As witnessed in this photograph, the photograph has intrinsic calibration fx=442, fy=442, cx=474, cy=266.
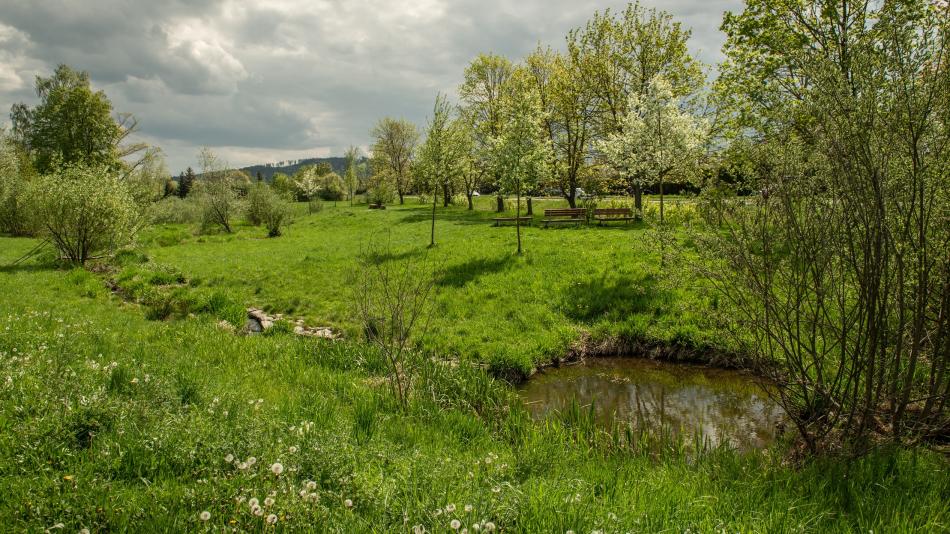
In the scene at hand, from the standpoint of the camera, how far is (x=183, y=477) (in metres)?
3.50

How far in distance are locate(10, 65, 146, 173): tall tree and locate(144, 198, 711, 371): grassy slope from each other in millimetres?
22058

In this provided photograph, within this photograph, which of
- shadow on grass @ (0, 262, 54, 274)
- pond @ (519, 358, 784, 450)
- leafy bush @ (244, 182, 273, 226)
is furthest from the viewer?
leafy bush @ (244, 182, 273, 226)

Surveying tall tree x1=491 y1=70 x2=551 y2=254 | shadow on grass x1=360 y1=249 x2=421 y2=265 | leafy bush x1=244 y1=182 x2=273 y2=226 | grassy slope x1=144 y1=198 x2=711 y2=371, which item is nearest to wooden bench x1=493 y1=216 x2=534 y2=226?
grassy slope x1=144 y1=198 x2=711 y2=371

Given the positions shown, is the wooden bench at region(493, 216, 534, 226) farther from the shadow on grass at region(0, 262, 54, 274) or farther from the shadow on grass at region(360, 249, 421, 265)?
the shadow on grass at region(0, 262, 54, 274)

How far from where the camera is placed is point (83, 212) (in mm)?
17234

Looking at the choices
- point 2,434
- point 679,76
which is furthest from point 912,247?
point 679,76

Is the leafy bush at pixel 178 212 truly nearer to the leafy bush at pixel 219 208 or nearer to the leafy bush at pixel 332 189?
the leafy bush at pixel 219 208

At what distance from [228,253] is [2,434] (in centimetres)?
2045

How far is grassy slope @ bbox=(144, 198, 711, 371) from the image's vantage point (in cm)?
1013

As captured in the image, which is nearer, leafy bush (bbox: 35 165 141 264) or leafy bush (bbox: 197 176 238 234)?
leafy bush (bbox: 35 165 141 264)

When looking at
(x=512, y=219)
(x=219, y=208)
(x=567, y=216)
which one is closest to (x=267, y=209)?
(x=219, y=208)

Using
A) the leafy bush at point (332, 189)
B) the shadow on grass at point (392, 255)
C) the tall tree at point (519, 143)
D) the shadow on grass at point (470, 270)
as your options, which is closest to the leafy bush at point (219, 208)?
the shadow on grass at point (392, 255)

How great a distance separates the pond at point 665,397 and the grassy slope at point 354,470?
58.2 inches

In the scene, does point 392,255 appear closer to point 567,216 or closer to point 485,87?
point 567,216
